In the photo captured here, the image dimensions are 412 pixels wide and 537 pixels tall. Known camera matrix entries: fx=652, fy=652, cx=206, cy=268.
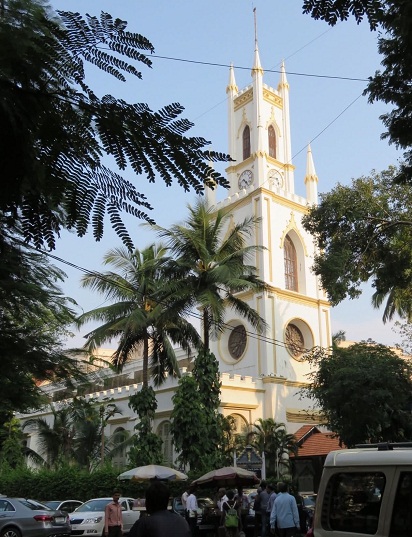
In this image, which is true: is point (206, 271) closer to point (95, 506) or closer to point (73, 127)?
point (95, 506)

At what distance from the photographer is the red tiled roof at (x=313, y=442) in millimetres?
31591

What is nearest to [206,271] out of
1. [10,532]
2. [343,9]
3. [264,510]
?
[264,510]

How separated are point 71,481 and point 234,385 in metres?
9.01

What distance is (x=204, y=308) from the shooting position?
2348 centimetres

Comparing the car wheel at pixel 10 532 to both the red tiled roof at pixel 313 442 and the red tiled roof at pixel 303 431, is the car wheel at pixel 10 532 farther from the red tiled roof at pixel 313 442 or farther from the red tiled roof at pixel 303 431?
the red tiled roof at pixel 303 431

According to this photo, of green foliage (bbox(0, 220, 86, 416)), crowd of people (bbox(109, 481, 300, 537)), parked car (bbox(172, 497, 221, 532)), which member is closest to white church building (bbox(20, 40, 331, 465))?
parked car (bbox(172, 497, 221, 532))

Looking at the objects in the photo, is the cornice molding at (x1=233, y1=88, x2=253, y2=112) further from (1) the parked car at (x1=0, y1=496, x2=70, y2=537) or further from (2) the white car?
(1) the parked car at (x1=0, y1=496, x2=70, y2=537)

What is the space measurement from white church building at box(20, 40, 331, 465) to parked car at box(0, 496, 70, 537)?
15.3 m

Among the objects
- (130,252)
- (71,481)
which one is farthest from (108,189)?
(71,481)

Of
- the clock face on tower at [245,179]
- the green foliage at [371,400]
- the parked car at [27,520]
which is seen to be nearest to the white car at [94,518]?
the parked car at [27,520]

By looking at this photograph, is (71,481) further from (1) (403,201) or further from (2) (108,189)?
(2) (108,189)

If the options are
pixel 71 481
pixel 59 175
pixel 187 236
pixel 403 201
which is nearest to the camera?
pixel 59 175

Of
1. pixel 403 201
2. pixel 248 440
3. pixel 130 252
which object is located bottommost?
pixel 130 252

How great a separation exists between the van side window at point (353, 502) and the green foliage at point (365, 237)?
13390 mm
